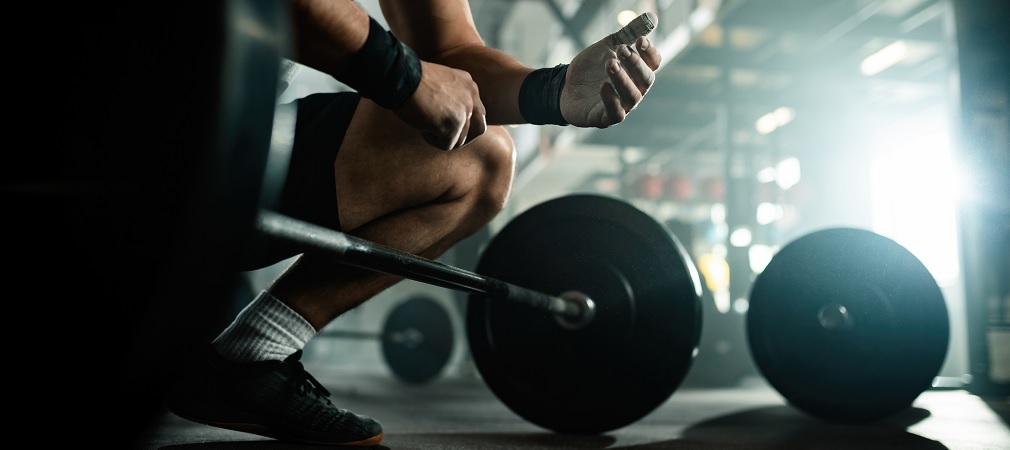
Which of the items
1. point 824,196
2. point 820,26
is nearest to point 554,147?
point 820,26

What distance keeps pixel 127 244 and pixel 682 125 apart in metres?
6.45

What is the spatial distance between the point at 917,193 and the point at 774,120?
201 cm

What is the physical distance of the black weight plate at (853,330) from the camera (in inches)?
55.3

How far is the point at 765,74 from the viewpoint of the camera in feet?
17.0

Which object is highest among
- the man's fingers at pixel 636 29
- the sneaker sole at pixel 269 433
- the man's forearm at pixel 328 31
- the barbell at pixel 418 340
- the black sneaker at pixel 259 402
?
the man's fingers at pixel 636 29

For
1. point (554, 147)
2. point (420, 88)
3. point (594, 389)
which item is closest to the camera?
point (420, 88)

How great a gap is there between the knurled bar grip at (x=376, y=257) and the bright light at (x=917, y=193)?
6395 millimetres

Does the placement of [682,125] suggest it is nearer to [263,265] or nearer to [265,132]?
[263,265]

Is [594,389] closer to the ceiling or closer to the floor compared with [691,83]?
closer to the floor

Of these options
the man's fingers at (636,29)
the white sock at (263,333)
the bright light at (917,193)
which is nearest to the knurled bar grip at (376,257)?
the white sock at (263,333)

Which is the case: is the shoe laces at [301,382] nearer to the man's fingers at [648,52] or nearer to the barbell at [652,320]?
the barbell at [652,320]

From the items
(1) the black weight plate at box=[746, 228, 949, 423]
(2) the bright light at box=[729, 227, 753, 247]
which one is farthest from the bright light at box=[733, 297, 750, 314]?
(1) the black weight plate at box=[746, 228, 949, 423]

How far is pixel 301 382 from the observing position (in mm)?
982

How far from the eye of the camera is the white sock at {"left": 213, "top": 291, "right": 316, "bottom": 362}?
0.95 meters
